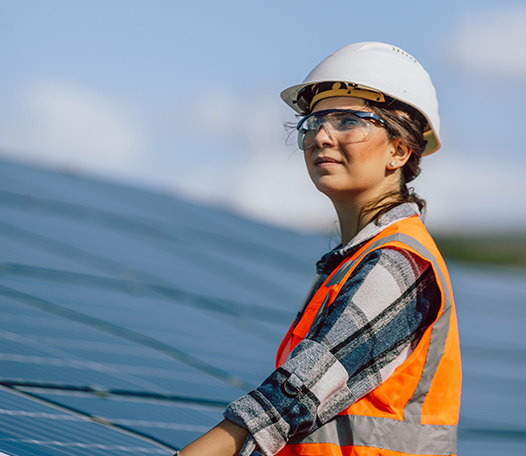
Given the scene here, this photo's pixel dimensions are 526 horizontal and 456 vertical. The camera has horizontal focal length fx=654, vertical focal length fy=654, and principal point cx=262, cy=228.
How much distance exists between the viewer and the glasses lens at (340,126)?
232 centimetres

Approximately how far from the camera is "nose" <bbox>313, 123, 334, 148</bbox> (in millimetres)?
2340

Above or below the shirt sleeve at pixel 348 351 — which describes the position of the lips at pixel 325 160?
above

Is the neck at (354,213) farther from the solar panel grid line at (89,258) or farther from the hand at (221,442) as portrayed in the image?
the solar panel grid line at (89,258)

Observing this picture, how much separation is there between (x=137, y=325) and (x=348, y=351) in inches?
150

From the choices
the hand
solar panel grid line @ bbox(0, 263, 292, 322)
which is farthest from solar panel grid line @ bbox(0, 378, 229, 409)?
solar panel grid line @ bbox(0, 263, 292, 322)

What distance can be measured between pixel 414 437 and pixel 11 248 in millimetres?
5446

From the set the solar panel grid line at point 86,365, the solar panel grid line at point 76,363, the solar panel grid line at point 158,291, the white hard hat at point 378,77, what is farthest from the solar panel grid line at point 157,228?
the white hard hat at point 378,77

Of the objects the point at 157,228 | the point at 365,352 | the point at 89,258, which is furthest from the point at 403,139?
the point at 157,228

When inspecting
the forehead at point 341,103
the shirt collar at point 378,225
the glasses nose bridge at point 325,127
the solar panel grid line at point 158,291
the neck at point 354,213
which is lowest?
the shirt collar at point 378,225

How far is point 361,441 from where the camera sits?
6.18 feet

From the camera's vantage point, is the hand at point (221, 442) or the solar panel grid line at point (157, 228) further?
the solar panel grid line at point (157, 228)

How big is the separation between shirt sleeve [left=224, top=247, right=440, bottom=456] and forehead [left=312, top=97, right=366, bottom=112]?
0.70m

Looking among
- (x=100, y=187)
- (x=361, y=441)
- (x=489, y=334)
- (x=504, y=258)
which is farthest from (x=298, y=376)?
(x=504, y=258)

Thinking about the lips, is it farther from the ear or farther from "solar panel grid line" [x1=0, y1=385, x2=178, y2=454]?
"solar panel grid line" [x1=0, y1=385, x2=178, y2=454]
